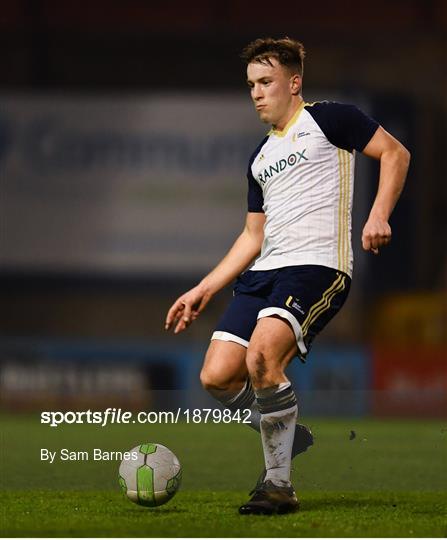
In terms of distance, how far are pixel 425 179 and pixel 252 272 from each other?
18115mm

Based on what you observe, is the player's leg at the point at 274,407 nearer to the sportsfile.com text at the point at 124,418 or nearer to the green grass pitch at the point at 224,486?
the green grass pitch at the point at 224,486

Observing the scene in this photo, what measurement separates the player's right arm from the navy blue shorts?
167mm

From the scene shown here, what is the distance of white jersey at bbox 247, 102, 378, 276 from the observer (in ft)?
20.0

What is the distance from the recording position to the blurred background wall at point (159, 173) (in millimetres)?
20088

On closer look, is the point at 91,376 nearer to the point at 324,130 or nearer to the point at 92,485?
the point at 92,485

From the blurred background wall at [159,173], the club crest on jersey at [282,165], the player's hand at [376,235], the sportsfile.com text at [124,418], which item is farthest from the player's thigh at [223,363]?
the blurred background wall at [159,173]

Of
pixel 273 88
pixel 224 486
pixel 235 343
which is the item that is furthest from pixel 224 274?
pixel 224 486

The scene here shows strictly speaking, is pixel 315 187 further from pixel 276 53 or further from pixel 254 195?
pixel 276 53

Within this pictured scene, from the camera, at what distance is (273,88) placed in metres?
6.20

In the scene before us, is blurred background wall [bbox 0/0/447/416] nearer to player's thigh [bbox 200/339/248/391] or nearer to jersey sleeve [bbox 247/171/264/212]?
jersey sleeve [bbox 247/171/264/212]

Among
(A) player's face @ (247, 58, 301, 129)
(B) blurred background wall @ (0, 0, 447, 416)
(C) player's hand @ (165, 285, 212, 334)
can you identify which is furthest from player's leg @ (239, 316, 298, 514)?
(B) blurred background wall @ (0, 0, 447, 416)

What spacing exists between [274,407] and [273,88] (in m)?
1.43

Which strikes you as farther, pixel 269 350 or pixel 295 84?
pixel 295 84

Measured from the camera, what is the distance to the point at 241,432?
42.1 ft
